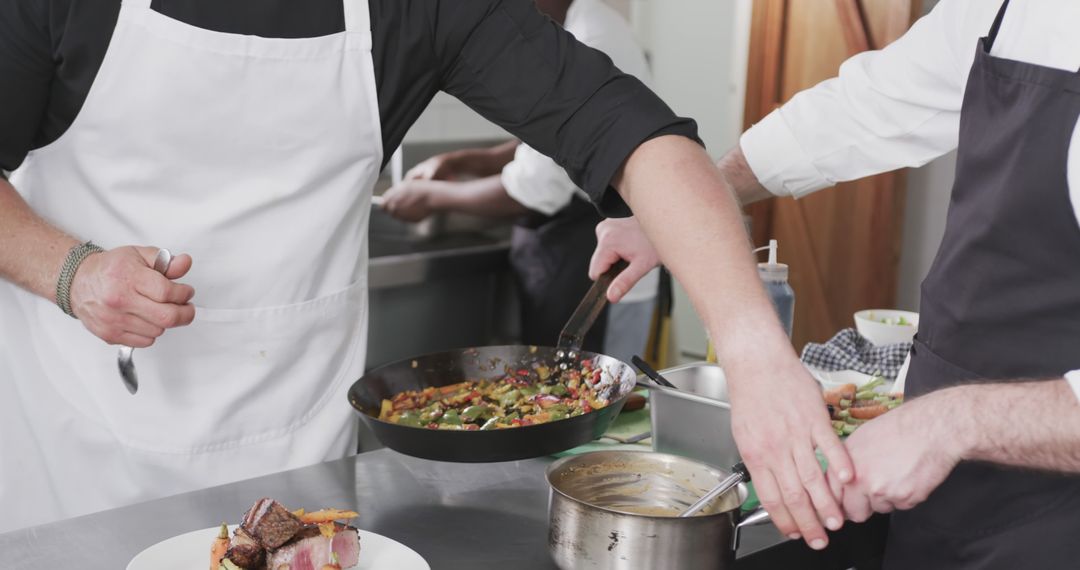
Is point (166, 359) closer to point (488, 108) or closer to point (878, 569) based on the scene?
point (488, 108)

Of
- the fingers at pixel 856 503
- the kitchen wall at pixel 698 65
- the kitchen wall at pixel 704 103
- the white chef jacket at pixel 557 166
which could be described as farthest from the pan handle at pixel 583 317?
the kitchen wall at pixel 698 65

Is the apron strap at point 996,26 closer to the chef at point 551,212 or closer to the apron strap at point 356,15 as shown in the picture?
the apron strap at point 356,15

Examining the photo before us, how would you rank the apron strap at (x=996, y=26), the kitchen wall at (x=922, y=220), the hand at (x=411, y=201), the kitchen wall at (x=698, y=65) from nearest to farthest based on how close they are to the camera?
the apron strap at (x=996, y=26) → the hand at (x=411, y=201) → the kitchen wall at (x=922, y=220) → the kitchen wall at (x=698, y=65)

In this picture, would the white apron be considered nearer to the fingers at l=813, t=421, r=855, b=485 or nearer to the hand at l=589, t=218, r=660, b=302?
the hand at l=589, t=218, r=660, b=302

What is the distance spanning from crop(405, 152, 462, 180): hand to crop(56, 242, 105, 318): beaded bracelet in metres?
2.24

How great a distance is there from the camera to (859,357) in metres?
2.03

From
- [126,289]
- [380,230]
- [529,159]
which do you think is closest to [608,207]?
[126,289]

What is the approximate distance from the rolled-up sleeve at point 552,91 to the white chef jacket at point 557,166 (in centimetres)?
155

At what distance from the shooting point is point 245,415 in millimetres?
1580

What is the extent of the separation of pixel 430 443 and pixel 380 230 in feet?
7.79

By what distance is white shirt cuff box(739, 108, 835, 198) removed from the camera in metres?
1.86

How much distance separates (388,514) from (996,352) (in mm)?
787

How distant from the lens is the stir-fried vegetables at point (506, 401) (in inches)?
55.4

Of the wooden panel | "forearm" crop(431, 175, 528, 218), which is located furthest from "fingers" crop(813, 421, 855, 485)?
the wooden panel
